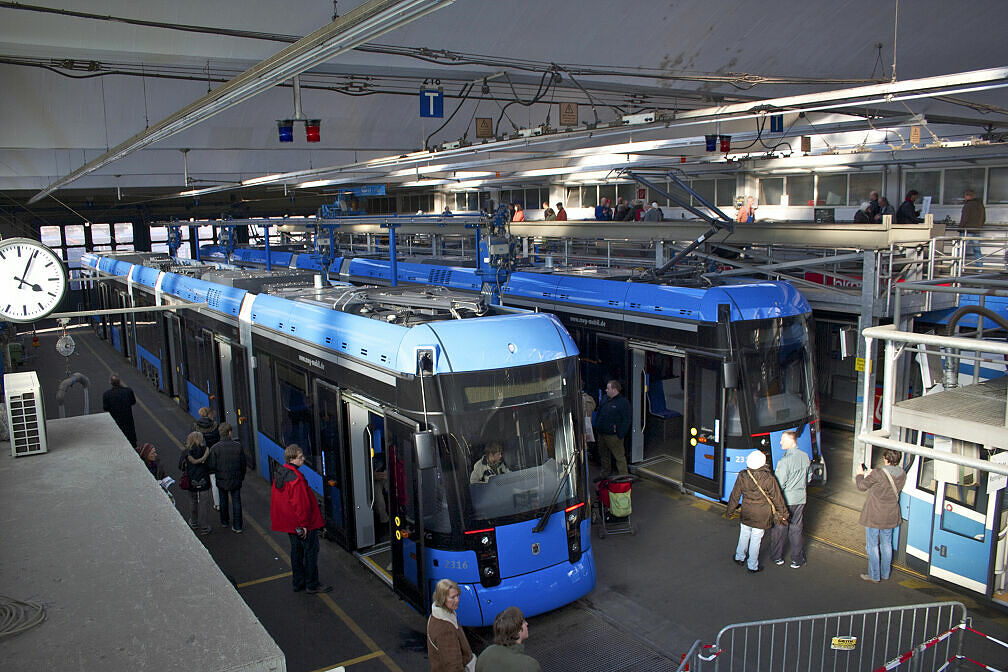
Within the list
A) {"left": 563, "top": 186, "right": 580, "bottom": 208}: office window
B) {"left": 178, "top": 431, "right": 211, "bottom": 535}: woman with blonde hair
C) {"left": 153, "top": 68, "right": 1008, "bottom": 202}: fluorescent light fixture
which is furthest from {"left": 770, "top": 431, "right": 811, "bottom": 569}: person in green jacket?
{"left": 563, "top": 186, "right": 580, "bottom": 208}: office window

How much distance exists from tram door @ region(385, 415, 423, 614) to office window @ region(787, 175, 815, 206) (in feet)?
62.8

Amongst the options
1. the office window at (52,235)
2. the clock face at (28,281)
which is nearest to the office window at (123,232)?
the office window at (52,235)

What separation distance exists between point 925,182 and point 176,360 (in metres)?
18.4

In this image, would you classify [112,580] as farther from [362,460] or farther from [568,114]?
[568,114]

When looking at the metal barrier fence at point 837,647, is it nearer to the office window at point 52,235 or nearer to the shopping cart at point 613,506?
the shopping cart at point 613,506

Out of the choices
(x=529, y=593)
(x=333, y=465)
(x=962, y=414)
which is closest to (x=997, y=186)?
(x=529, y=593)

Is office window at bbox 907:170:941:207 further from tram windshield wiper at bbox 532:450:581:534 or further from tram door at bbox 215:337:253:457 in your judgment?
tram door at bbox 215:337:253:457

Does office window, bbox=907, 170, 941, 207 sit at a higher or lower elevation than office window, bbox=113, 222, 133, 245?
higher

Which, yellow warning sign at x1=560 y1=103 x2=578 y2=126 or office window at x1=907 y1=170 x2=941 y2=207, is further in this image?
office window at x1=907 y1=170 x2=941 y2=207

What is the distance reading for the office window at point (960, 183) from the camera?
19000mm

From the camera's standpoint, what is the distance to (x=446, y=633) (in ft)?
18.6

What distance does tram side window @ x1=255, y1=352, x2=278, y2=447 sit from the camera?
1074 cm

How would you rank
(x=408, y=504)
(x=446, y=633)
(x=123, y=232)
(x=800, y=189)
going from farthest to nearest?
1. (x=123, y=232)
2. (x=800, y=189)
3. (x=408, y=504)
4. (x=446, y=633)

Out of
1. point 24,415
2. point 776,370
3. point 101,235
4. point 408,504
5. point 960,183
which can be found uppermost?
point 960,183
